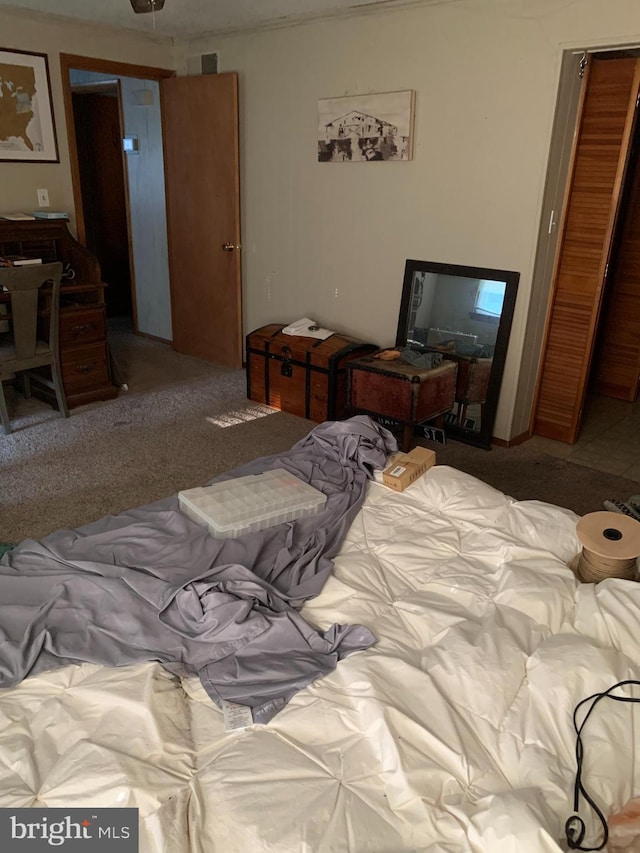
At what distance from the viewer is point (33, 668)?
4.64 ft

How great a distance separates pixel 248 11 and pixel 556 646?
3.87 meters

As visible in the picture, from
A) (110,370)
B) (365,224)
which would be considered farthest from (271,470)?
(110,370)

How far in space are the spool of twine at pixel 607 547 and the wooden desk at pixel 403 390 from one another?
1621 millimetres

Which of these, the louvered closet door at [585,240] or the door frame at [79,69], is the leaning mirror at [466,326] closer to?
the louvered closet door at [585,240]

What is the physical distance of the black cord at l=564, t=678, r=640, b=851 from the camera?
1.06 m

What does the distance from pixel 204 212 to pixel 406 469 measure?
3.35 m

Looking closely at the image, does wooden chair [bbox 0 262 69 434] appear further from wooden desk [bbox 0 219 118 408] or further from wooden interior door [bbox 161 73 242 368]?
wooden interior door [bbox 161 73 242 368]

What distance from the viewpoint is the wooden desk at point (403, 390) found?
3.30m

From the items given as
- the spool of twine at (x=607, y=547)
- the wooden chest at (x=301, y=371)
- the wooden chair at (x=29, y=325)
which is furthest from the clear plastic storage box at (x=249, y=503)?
the wooden chair at (x=29, y=325)

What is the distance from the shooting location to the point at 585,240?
3355 millimetres

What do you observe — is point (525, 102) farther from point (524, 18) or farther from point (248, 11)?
point (248, 11)

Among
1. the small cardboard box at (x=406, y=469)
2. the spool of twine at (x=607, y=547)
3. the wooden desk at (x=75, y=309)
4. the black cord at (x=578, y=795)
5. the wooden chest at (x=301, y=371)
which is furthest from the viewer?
the wooden desk at (x=75, y=309)

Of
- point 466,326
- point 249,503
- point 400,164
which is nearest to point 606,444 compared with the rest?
point 466,326

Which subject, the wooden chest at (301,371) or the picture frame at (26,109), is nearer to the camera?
the wooden chest at (301,371)
